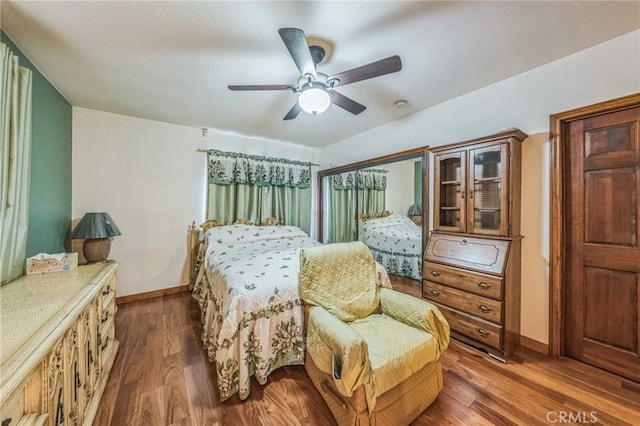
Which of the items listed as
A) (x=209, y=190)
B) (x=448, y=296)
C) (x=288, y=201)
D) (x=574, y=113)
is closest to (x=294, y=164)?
(x=288, y=201)

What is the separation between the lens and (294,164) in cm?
414

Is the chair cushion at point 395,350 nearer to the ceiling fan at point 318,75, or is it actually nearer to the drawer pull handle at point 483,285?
the drawer pull handle at point 483,285

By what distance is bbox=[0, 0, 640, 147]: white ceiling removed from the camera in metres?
1.37

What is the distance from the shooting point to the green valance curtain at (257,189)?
3520mm

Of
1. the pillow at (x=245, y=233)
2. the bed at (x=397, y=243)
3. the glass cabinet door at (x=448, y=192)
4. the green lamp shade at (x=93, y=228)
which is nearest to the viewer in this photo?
the glass cabinet door at (x=448, y=192)

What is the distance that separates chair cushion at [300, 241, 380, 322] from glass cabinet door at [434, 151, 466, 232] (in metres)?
1.01

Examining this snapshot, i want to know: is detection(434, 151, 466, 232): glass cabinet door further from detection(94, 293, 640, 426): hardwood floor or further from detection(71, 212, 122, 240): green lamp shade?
detection(71, 212, 122, 240): green lamp shade

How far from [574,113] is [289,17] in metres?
2.19

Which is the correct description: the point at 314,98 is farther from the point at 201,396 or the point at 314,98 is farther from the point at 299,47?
the point at 201,396

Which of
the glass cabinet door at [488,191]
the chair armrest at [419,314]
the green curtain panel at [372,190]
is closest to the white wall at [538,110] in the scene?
the glass cabinet door at [488,191]

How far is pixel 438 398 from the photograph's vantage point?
60.9 inches

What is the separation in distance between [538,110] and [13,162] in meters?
3.75

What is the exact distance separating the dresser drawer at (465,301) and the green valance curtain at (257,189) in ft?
8.00

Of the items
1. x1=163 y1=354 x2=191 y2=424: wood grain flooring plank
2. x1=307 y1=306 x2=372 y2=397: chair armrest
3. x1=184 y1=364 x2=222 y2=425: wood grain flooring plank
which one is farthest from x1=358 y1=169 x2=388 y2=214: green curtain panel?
x1=163 y1=354 x2=191 y2=424: wood grain flooring plank
